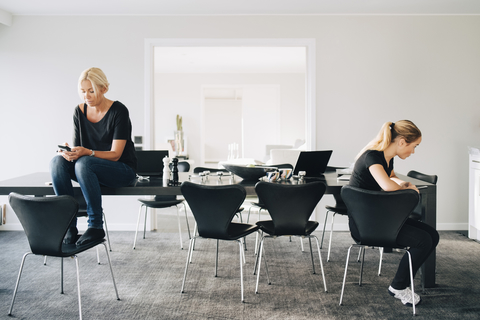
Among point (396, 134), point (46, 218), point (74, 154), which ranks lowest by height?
point (46, 218)

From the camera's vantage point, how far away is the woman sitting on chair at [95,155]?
2.46 m

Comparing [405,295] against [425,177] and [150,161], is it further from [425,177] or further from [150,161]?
[150,161]

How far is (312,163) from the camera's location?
3.23 m

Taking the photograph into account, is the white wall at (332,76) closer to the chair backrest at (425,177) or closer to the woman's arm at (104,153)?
the chair backrest at (425,177)

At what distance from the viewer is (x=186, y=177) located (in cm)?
315

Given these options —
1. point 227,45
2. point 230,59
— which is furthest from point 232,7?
point 230,59

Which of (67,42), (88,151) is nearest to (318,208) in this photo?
(88,151)

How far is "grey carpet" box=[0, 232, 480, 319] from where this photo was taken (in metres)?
2.41

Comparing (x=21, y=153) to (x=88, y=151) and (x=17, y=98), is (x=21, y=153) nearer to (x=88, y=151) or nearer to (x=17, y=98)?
(x=17, y=98)

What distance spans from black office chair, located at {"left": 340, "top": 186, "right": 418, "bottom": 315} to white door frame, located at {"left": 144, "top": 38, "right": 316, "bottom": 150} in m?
2.30

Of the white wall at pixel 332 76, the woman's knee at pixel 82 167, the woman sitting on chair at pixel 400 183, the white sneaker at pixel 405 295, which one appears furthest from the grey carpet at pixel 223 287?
the white wall at pixel 332 76

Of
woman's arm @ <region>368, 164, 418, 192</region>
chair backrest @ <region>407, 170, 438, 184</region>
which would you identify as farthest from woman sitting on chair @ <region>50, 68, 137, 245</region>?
chair backrest @ <region>407, 170, 438, 184</region>

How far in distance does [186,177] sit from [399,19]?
10.5 ft

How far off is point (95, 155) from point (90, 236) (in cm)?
55
